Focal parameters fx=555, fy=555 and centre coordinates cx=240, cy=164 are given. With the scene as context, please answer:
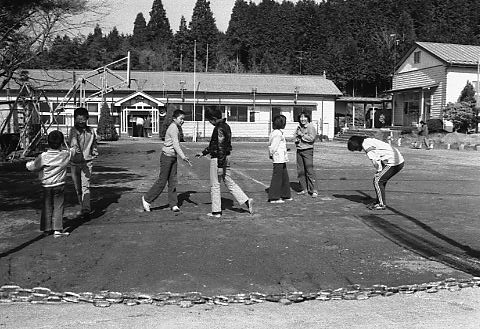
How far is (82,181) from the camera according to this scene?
29.0 feet

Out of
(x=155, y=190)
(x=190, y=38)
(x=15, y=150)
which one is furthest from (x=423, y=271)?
(x=190, y=38)

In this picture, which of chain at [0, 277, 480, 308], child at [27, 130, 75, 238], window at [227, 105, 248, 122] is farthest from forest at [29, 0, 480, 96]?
chain at [0, 277, 480, 308]

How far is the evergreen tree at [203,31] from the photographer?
8588 centimetres

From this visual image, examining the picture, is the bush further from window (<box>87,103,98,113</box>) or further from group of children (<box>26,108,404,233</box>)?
group of children (<box>26,108,404,233</box>)

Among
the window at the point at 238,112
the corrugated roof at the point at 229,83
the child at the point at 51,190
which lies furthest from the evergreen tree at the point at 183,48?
the child at the point at 51,190

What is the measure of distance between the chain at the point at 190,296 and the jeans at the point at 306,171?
606 cm

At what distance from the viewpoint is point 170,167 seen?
30.6 feet

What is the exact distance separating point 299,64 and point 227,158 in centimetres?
7347

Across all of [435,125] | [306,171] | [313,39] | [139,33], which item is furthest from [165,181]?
[139,33]

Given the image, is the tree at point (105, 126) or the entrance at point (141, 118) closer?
the tree at point (105, 126)

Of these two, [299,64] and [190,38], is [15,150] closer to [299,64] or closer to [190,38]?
[299,64]

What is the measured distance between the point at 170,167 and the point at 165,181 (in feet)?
0.84

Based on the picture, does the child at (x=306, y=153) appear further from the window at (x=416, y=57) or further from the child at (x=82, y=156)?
the window at (x=416, y=57)

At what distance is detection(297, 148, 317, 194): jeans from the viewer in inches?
443
